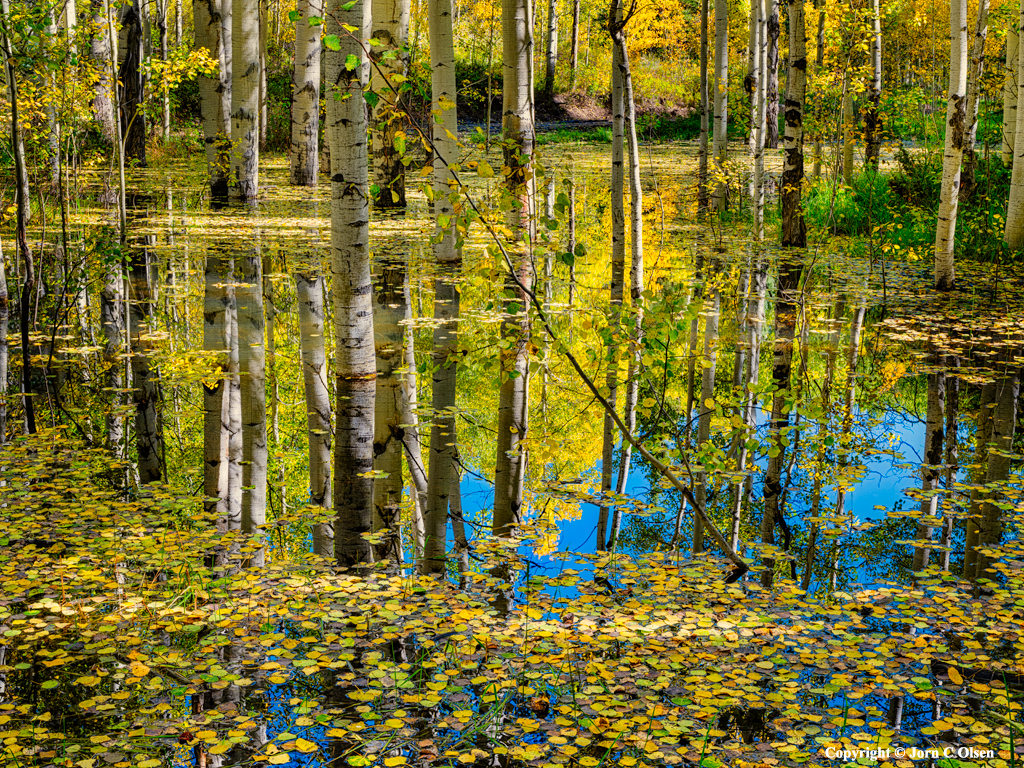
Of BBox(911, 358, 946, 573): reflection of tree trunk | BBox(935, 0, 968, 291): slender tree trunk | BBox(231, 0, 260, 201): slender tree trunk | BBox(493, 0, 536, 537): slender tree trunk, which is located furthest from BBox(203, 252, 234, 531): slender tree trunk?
BBox(935, 0, 968, 291): slender tree trunk

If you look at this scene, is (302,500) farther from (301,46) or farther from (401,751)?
(301,46)

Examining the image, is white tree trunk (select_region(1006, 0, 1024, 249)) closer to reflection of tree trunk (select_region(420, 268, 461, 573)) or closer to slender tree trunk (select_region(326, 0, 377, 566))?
reflection of tree trunk (select_region(420, 268, 461, 573))

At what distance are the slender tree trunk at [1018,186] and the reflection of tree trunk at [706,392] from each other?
3.74m

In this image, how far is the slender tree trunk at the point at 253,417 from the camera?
16.9 feet

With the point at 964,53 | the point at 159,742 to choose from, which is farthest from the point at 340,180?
the point at 964,53

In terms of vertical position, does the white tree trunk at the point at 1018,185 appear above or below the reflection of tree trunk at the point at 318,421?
above

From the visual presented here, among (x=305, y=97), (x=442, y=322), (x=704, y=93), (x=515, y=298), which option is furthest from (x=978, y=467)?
(x=305, y=97)

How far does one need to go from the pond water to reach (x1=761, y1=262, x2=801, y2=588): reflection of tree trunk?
5 centimetres

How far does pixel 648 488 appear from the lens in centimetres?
588

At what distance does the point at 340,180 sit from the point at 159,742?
3134mm

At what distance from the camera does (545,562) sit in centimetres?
455

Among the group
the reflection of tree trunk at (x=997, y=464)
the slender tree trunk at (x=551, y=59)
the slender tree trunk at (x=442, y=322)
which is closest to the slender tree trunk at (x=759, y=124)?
the slender tree trunk at (x=442, y=322)

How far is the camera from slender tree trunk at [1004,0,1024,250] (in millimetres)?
10477

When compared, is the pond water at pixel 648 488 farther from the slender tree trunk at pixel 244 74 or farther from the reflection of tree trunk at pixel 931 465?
the slender tree trunk at pixel 244 74
